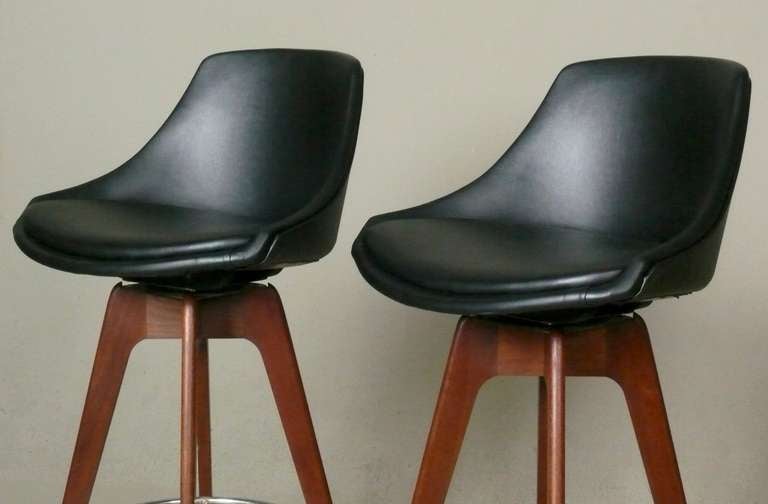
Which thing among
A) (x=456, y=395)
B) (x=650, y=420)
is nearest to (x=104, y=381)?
(x=456, y=395)

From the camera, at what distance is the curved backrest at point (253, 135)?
1.95 m

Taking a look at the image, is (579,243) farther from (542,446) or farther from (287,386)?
(287,386)

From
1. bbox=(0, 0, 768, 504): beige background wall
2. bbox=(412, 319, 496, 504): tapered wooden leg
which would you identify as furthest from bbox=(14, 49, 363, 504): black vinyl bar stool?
bbox=(0, 0, 768, 504): beige background wall

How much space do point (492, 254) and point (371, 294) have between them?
1.09m

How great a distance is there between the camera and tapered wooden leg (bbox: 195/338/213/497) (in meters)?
2.05

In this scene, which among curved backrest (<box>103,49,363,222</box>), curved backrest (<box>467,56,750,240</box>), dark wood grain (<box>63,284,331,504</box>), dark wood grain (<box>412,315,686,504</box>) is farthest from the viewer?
curved backrest (<box>103,49,363,222</box>)

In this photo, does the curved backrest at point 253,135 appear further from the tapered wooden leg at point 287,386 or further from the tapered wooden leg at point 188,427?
the tapered wooden leg at point 188,427

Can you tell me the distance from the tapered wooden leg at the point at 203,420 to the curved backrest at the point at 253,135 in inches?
9.5

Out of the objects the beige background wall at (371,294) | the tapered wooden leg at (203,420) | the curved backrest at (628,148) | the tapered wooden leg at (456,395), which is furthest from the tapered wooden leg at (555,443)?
the beige background wall at (371,294)

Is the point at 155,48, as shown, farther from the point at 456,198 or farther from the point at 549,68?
the point at 456,198

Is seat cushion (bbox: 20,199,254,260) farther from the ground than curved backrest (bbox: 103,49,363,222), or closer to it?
closer to it

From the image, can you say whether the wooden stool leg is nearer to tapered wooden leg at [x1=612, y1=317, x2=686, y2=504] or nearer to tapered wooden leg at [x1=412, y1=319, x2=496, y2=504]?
tapered wooden leg at [x1=412, y1=319, x2=496, y2=504]

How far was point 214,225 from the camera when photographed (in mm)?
1764

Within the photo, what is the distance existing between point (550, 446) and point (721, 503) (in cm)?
116
